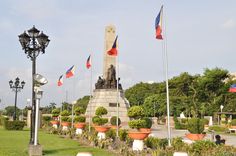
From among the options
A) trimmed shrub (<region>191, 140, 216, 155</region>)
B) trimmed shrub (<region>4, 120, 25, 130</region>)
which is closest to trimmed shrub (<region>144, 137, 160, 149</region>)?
Result: trimmed shrub (<region>191, 140, 216, 155</region>)

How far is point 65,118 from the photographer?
2927cm

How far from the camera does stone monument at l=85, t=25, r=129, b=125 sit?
36156mm

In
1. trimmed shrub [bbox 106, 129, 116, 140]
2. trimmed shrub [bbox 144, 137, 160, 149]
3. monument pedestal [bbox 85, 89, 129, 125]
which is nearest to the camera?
trimmed shrub [bbox 144, 137, 160, 149]

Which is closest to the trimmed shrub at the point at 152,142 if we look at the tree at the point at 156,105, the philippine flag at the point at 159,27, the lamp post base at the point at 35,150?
the philippine flag at the point at 159,27

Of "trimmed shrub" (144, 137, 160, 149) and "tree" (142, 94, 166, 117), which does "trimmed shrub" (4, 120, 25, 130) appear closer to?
"trimmed shrub" (144, 137, 160, 149)

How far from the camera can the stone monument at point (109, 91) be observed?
36.2 meters

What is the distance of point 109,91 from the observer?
121 ft

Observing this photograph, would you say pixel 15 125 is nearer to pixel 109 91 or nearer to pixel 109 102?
pixel 109 102

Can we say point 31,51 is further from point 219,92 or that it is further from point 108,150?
point 219,92

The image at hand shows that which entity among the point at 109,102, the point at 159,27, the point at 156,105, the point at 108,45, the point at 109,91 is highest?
the point at 108,45

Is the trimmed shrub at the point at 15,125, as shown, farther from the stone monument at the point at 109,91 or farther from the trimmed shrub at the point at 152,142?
the trimmed shrub at the point at 152,142

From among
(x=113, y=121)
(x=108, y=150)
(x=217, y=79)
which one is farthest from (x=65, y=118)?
(x=217, y=79)

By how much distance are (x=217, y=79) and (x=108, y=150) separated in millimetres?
43151

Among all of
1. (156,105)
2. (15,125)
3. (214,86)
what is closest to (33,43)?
(15,125)
